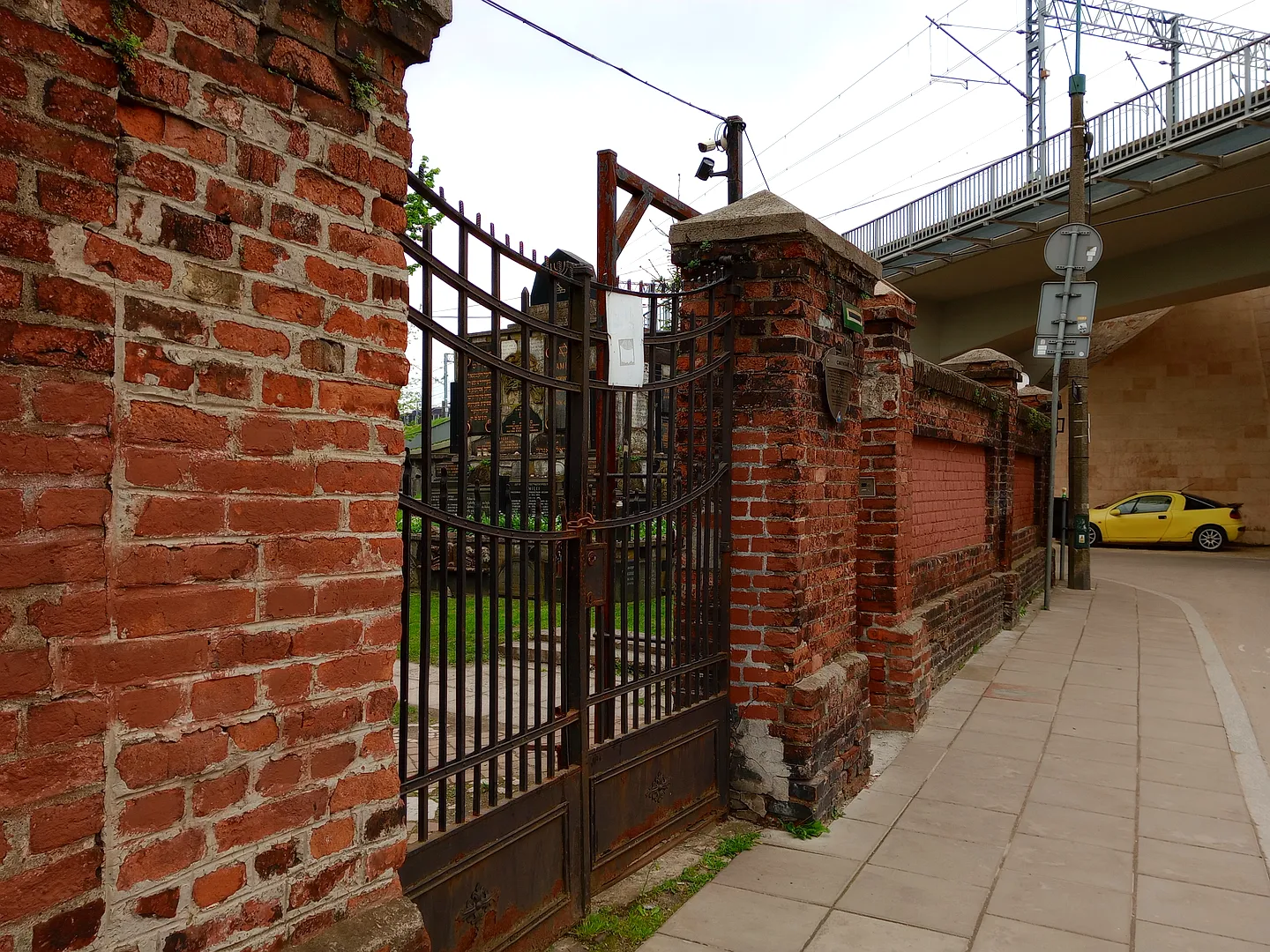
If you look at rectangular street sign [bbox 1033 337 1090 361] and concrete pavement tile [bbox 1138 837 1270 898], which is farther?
rectangular street sign [bbox 1033 337 1090 361]

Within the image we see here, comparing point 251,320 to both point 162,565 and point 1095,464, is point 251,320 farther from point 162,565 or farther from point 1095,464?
point 1095,464

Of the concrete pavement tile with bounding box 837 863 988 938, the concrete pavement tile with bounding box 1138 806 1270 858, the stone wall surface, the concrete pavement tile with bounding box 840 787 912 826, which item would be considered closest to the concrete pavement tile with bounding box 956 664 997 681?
the concrete pavement tile with bounding box 1138 806 1270 858

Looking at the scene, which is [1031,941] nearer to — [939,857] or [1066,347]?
[939,857]

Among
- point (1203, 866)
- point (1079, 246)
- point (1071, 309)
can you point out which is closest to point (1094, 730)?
point (1203, 866)

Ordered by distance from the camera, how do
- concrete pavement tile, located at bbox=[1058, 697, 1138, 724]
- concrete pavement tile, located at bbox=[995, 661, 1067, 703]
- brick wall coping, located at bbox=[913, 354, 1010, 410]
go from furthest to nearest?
concrete pavement tile, located at bbox=[995, 661, 1067, 703], brick wall coping, located at bbox=[913, 354, 1010, 410], concrete pavement tile, located at bbox=[1058, 697, 1138, 724]

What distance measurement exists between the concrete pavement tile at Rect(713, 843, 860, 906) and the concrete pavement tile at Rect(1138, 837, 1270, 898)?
1.29 metres

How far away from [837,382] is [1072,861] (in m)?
2.37

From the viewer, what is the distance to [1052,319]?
11.5 m

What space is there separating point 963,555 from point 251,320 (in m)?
7.47

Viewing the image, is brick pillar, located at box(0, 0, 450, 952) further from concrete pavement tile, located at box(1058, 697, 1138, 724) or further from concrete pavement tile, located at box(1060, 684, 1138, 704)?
concrete pavement tile, located at box(1060, 684, 1138, 704)

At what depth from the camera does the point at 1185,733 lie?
583cm

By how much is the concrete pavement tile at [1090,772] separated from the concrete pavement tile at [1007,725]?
449 mm

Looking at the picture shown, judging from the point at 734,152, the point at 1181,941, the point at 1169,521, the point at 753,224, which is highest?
the point at 734,152

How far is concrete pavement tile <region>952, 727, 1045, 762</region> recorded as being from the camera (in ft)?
17.4
